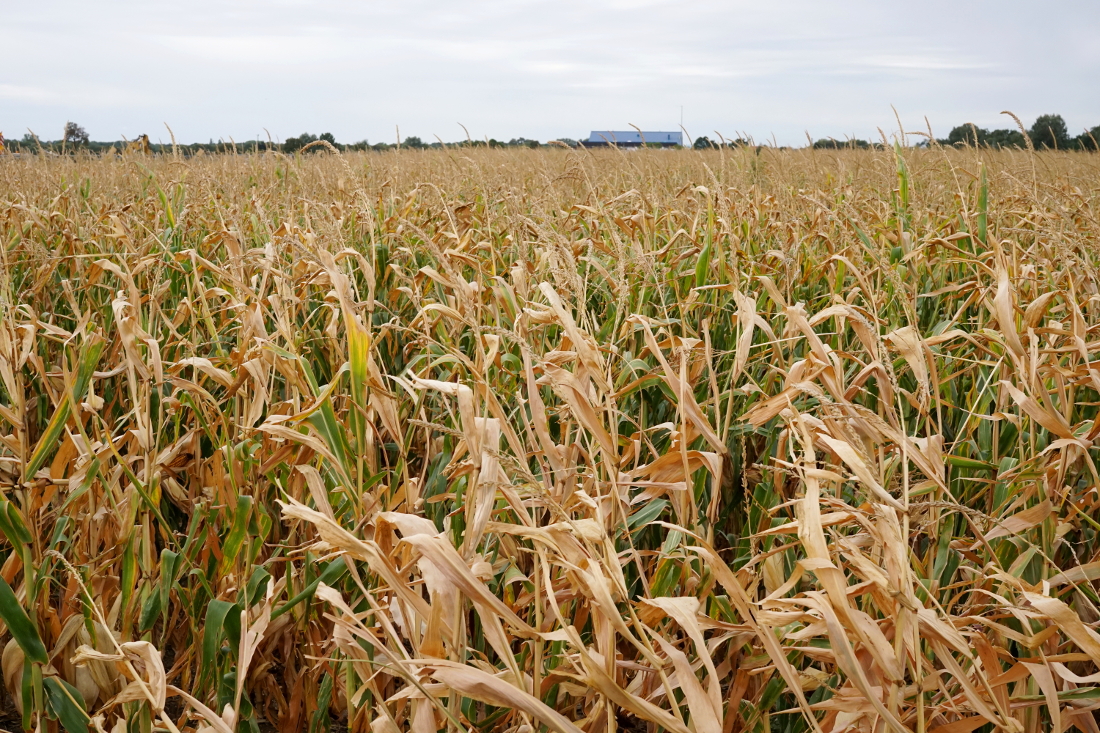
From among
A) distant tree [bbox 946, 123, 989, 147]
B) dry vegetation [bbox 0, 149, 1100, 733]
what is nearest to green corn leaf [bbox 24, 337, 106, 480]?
dry vegetation [bbox 0, 149, 1100, 733]

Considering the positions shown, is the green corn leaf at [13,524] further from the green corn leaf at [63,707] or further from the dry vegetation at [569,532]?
the green corn leaf at [63,707]

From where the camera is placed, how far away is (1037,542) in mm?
1416

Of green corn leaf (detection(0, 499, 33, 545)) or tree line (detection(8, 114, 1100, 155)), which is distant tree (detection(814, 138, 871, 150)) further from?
green corn leaf (detection(0, 499, 33, 545))

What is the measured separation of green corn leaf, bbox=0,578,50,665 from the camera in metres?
1.21

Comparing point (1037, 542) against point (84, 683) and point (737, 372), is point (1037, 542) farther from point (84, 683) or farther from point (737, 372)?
point (84, 683)

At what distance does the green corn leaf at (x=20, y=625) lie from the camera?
1.21 meters

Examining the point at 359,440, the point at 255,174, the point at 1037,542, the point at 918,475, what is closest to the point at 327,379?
the point at 359,440

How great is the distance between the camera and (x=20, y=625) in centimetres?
124

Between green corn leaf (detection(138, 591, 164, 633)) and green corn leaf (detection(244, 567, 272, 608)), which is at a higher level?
green corn leaf (detection(244, 567, 272, 608))

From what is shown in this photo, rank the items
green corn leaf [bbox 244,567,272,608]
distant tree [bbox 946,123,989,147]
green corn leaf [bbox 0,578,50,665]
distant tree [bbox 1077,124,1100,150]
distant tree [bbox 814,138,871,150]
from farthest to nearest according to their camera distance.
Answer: distant tree [bbox 814,138,871,150]
distant tree [bbox 1077,124,1100,150]
distant tree [bbox 946,123,989,147]
green corn leaf [bbox 244,567,272,608]
green corn leaf [bbox 0,578,50,665]

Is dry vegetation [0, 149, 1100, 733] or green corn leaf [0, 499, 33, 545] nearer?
dry vegetation [0, 149, 1100, 733]

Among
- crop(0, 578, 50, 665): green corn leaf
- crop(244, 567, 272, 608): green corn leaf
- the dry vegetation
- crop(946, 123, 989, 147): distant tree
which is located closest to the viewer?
the dry vegetation

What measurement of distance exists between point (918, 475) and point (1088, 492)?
0.30m

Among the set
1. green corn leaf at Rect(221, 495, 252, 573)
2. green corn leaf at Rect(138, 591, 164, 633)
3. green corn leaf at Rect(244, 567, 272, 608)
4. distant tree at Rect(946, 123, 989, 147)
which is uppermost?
distant tree at Rect(946, 123, 989, 147)
